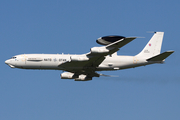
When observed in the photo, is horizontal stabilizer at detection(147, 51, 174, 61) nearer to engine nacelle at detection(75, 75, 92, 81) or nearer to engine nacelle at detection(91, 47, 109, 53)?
engine nacelle at detection(91, 47, 109, 53)

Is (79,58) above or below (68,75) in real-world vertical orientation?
above

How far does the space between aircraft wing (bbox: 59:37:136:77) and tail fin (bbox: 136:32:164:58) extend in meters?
10.1

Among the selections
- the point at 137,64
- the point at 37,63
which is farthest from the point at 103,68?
the point at 37,63

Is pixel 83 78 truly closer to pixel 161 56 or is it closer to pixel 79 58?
pixel 79 58

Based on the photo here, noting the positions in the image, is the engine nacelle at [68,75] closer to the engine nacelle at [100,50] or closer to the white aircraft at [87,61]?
the white aircraft at [87,61]

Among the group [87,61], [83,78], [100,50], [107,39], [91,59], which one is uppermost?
[107,39]

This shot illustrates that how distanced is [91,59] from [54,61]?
7.47 m

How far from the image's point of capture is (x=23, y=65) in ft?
190

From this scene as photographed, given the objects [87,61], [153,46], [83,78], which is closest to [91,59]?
[87,61]

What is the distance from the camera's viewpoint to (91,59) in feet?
179

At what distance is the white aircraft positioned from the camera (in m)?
55.1

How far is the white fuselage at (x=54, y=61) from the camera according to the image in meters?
57.5

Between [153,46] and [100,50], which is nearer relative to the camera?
[100,50]

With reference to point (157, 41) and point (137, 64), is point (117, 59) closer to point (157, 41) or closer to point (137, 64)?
point (137, 64)
